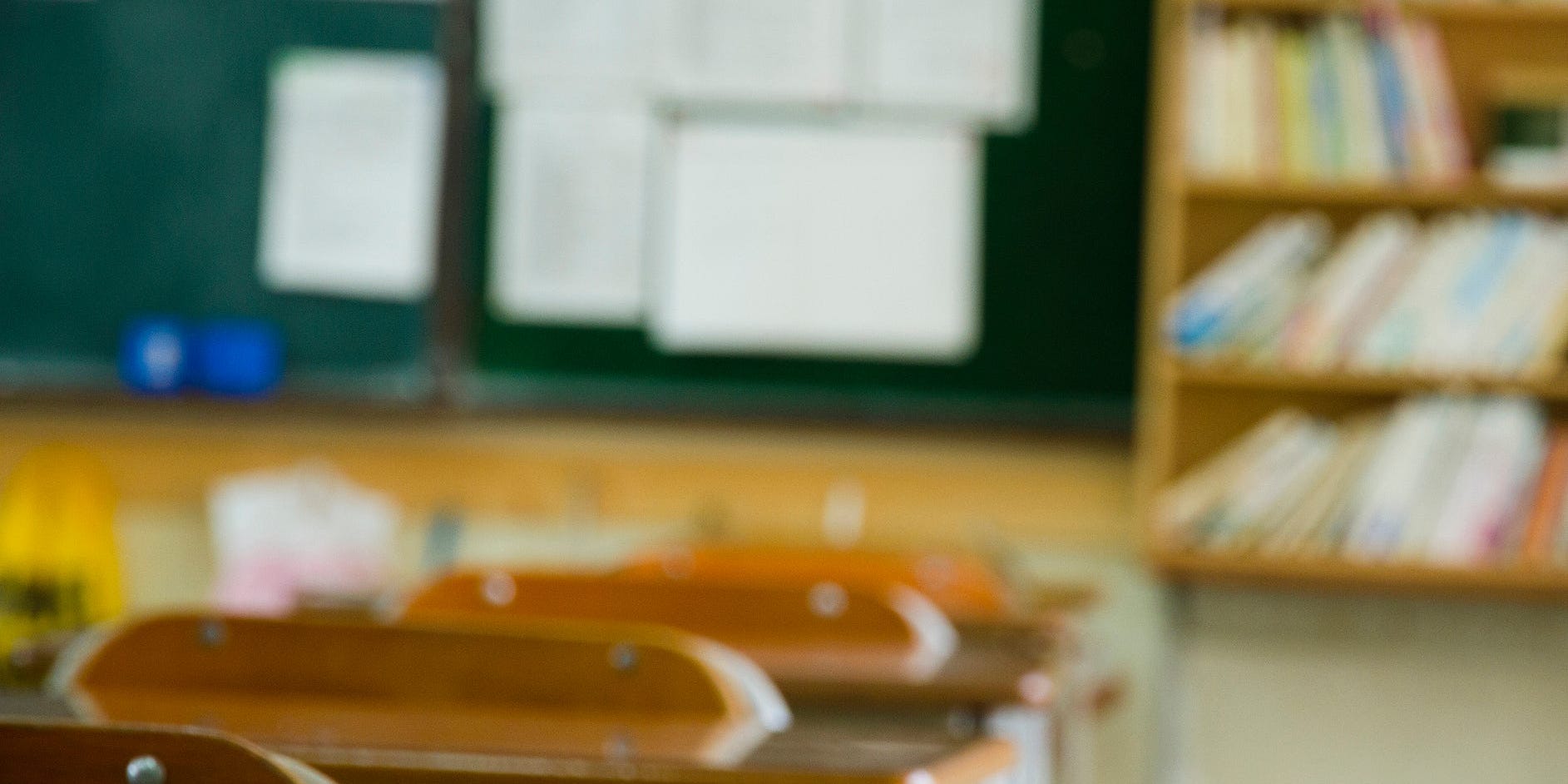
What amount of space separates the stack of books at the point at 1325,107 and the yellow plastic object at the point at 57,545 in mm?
2090

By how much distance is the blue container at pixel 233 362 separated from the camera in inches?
162

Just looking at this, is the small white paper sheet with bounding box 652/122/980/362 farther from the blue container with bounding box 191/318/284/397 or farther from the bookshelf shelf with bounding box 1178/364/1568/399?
the blue container with bounding box 191/318/284/397

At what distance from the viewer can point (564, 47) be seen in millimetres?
4164

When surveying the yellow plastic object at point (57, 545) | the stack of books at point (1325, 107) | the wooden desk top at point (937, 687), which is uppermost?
the stack of books at point (1325, 107)

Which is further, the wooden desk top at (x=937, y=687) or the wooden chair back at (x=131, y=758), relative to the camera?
the wooden desk top at (x=937, y=687)

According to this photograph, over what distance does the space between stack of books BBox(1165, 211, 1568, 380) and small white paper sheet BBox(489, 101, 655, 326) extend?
1045 millimetres

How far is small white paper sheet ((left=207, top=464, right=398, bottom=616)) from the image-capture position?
3.93m

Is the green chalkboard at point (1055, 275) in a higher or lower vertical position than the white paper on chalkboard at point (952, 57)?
lower

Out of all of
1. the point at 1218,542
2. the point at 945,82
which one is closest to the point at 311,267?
the point at 945,82

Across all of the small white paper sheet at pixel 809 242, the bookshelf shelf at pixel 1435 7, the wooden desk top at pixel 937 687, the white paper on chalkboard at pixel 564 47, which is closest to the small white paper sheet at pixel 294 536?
the small white paper sheet at pixel 809 242

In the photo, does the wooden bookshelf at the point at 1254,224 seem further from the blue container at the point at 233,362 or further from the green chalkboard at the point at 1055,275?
the blue container at the point at 233,362

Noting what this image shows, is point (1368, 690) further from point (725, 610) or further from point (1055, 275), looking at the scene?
point (725, 610)

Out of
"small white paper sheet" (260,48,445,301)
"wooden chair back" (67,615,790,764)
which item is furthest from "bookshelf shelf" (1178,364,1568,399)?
Result: "wooden chair back" (67,615,790,764)

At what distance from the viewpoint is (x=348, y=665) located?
1619 millimetres
